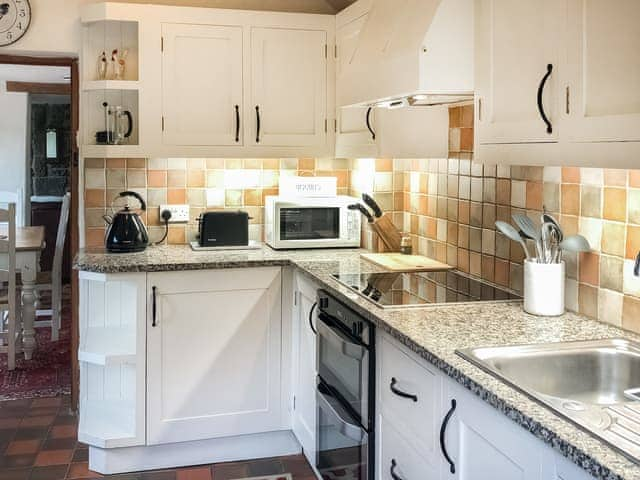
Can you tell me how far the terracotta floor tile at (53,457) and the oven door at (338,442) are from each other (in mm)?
1225

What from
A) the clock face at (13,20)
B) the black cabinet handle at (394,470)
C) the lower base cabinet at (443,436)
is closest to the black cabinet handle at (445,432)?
the lower base cabinet at (443,436)

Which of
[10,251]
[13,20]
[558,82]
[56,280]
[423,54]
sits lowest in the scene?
[56,280]

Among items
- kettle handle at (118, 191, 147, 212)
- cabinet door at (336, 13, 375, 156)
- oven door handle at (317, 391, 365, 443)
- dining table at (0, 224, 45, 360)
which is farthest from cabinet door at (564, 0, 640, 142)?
dining table at (0, 224, 45, 360)

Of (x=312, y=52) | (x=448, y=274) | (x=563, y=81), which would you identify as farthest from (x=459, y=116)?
(x=563, y=81)

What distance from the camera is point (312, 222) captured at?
358 cm

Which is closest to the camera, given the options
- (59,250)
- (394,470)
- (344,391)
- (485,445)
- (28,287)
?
(485,445)

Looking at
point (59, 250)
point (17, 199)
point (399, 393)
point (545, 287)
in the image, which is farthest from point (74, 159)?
point (17, 199)

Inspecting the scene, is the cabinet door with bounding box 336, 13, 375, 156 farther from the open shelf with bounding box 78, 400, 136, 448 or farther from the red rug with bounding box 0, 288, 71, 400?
the red rug with bounding box 0, 288, 71, 400

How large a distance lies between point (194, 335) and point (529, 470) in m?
2.02

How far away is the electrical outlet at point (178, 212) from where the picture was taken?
144 inches

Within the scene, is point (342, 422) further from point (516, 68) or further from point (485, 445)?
point (516, 68)

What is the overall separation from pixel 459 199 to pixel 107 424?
1819 millimetres

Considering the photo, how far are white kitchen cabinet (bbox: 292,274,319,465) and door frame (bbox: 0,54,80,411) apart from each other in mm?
1216

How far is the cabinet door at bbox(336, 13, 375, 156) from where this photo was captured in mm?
3209
